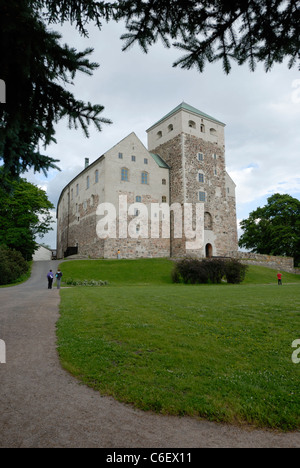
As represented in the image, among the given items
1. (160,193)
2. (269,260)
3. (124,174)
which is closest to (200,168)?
(160,193)

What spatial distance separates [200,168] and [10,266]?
30555mm

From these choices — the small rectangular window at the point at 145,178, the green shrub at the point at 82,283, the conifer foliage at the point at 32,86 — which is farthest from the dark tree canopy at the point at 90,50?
the small rectangular window at the point at 145,178

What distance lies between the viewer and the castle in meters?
38.2

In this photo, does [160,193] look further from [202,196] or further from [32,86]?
[32,86]

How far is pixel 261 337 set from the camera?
6.93 meters

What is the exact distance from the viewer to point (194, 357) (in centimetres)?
561

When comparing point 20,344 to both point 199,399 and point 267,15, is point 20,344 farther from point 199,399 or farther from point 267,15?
point 267,15

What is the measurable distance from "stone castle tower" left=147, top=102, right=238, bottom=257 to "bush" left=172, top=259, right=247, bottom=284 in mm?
13182

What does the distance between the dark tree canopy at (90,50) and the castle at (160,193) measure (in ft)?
106

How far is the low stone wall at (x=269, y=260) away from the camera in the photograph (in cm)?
4109

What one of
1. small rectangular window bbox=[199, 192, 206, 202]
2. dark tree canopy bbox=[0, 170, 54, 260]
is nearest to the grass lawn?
dark tree canopy bbox=[0, 170, 54, 260]

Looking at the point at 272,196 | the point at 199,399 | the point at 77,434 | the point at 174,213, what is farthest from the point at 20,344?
the point at 272,196
